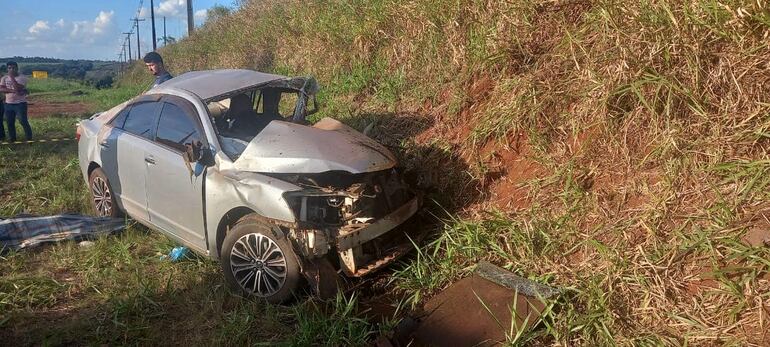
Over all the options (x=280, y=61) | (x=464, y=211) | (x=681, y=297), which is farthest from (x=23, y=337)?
(x=280, y=61)

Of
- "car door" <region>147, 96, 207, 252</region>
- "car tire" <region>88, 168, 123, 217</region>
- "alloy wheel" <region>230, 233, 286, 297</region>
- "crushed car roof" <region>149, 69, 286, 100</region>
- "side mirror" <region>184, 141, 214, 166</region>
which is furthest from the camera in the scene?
"car tire" <region>88, 168, 123, 217</region>

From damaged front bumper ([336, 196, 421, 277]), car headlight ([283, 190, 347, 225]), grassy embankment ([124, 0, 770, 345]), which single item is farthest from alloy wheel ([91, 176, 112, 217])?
damaged front bumper ([336, 196, 421, 277])

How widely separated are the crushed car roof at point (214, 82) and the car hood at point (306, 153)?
873 mm

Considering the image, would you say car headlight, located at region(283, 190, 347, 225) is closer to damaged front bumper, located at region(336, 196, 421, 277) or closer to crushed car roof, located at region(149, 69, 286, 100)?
damaged front bumper, located at region(336, 196, 421, 277)

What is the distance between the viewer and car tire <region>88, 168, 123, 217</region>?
18.4 ft

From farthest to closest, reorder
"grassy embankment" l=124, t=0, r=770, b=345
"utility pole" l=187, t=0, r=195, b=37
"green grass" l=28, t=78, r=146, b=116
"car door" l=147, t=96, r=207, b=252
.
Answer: "utility pole" l=187, t=0, r=195, b=37, "green grass" l=28, t=78, r=146, b=116, "car door" l=147, t=96, r=207, b=252, "grassy embankment" l=124, t=0, r=770, b=345

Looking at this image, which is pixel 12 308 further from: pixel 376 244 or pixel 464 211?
pixel 464 211

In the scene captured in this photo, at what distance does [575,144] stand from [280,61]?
781cm

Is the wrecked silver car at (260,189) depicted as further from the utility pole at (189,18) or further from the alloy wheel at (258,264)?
the utility pole at (189,18)

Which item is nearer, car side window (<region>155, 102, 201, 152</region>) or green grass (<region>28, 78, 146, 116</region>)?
car side window (<region>155, 102, 201, 152</region>)

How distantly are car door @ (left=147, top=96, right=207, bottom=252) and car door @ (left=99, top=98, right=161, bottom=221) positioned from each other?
0.47 ft

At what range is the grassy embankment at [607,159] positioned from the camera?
3.29 metres

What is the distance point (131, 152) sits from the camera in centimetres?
502

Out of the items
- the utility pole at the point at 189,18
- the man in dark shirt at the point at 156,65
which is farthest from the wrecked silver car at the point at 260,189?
the utility pole at the point at 189,18
